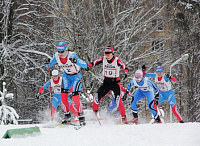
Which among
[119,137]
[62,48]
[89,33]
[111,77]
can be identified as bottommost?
[119,137]

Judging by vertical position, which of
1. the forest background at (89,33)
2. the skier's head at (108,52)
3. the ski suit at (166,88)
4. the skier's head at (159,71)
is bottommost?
the ski suit at (166,88)

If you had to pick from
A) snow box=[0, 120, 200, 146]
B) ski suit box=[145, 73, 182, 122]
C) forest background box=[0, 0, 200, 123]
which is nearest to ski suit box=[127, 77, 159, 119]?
ski suit box=[145, 73, 182, 122]

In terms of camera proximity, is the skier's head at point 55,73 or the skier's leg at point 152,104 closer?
the skier's head at point 55,73

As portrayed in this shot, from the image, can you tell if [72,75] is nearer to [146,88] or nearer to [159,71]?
[146,88]

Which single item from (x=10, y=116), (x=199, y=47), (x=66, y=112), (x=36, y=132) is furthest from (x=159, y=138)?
(x=199, y=47)

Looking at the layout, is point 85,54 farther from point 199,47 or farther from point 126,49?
point 199,47

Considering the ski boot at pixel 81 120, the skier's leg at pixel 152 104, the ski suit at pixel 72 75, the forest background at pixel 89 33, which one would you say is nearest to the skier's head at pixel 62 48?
the ski suit at pixel 72 75

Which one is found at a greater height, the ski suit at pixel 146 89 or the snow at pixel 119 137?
the ski suit at pixel 146 89

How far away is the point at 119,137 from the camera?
779cm

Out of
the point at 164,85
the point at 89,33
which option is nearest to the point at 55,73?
the point at 164,85

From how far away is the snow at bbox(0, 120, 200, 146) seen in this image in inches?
280

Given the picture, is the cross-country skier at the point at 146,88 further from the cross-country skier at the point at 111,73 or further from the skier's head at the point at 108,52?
the skier's head at the point at 108,52

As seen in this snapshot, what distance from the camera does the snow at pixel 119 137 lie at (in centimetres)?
712

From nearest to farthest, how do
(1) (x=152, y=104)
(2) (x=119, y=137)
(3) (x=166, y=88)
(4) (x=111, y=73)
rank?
(2) (x=119, y=137) → (4) (x=111, y=73) → (1) (x=152, y=104) → (3) (x=166, y=88)
